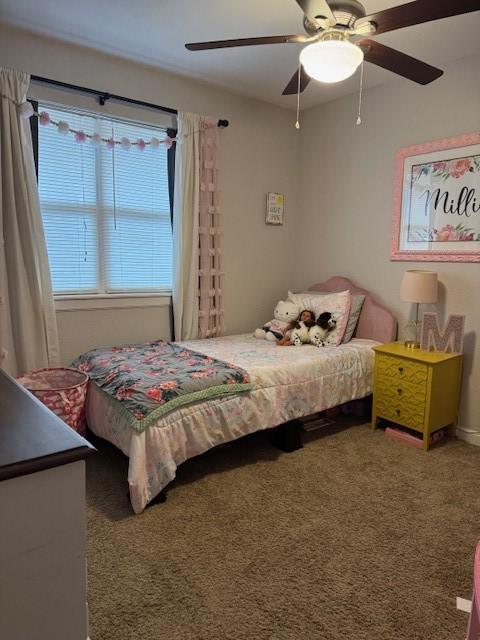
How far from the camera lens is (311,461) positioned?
2.75 m

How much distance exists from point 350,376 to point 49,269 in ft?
7.23

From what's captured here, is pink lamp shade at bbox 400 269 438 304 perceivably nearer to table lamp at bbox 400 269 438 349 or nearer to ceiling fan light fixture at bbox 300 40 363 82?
table lamp at bbox 400 269 438 349

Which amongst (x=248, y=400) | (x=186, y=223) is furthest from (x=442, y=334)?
(x=186, y=223)

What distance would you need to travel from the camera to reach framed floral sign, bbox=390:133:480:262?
3010 mm

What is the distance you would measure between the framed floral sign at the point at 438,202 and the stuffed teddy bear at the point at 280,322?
0.91 metres

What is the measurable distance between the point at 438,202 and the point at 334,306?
1072 millimetres

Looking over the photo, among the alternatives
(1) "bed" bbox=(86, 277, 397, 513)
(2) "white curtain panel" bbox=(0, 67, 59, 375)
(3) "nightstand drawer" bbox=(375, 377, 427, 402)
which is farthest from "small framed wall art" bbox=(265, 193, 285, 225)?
(2) "white curtain panel" bbox=(0, 67, 59, 375)

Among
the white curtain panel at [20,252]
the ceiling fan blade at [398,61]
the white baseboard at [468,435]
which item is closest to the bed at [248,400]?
the white curtain panel at [20,252]

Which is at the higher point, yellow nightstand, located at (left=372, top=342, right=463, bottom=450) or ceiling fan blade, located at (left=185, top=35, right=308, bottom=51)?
ceiling fan blade, located at (left=185, top=35, right=308, bottom=51)

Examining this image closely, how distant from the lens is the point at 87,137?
9.95 feet

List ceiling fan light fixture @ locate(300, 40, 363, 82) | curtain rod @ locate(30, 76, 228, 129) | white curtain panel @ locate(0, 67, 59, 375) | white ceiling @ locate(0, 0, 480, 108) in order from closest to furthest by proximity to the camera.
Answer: ceiling fan light fixture @ locate(300, 40, 363, 82), white ceiling @ locate(0, 0, 480, 108), white curtain panel @ locate(0, 67, 59, 375), curtain rod @ locate(30, 76, 228, 129)

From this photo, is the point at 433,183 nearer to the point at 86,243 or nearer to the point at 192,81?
the point at 192,81

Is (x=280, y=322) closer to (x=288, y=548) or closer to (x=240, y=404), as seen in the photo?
(x=240, y=404)

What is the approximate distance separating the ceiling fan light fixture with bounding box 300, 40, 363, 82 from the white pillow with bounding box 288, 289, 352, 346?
6.48ft
